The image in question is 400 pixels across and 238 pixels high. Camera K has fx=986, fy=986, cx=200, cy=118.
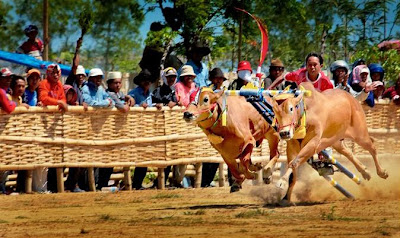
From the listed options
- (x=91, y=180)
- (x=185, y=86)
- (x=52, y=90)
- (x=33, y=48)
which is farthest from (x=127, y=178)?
(x=33, y=48)

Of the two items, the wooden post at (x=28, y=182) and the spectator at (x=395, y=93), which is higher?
the spectator at (x=395, y=93)

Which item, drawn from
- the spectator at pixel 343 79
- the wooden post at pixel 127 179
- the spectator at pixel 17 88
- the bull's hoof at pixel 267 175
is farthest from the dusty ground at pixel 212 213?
the spectator at pixel 17 88

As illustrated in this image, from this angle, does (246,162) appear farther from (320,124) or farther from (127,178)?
(127,178)

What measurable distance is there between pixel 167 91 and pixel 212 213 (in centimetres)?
463

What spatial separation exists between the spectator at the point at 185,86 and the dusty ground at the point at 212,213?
158cm

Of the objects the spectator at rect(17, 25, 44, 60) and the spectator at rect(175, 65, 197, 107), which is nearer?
the spectator at rect(175, 65, 197, 107)

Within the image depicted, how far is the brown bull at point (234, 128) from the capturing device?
13.4 metres

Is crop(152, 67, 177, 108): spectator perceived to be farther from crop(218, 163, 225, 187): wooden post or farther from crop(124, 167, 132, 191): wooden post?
crop(218, 163, 225, 187): wooden post

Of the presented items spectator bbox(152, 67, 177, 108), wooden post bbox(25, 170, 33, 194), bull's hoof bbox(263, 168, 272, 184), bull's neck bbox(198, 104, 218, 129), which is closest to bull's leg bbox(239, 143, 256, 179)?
bull's neck bbox(198, 104, 218, 129)

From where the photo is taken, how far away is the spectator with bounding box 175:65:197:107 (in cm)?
1650

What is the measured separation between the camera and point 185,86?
54.8 feet

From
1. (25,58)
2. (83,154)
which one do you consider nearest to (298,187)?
(83,154)

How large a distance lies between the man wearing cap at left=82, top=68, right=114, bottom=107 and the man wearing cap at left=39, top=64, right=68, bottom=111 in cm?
48

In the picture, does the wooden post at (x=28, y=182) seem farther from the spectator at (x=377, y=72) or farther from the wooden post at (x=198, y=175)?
the spectator at (x=377, y=72)
